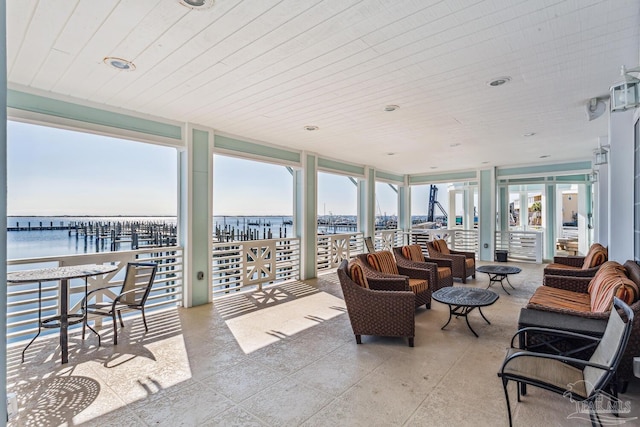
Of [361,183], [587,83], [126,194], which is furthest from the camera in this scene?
[361,183]

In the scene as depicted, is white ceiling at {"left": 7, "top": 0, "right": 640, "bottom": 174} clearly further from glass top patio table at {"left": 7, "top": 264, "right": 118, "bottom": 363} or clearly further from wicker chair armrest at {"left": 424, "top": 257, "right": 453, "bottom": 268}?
wicker chair armrest at {"left": 424, "top": 257, "right": 453, "bottom": 268}

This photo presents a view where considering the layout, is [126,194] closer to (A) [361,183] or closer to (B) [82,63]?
(B) [82,63]

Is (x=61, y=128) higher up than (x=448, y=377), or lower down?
higher up

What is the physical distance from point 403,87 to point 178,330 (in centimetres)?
376

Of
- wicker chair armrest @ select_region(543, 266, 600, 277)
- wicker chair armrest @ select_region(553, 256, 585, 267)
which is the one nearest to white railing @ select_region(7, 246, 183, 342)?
wicker chair armrest @ select_region(543, 266, 600, 277)

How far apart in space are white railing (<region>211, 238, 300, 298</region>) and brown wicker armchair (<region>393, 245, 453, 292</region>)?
2.31 m

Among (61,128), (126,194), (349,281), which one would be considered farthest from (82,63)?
(349,281)

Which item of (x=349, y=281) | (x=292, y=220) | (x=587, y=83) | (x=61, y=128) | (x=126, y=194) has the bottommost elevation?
(x=349, y=281)

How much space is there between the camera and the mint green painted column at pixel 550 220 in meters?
9.60

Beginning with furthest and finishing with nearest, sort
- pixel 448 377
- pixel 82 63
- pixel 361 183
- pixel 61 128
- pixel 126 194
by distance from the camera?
pixel 361 183 < pixel 126 194 < pixel 61 128 < pixel 82 63 < pixel 448 377

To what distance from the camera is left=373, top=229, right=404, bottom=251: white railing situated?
9351mm

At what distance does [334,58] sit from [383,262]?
2825 mm

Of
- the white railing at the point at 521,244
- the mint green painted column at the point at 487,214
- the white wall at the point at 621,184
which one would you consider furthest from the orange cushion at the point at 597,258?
the white railing at the point at 521,244

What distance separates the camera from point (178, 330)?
385 centimetres
